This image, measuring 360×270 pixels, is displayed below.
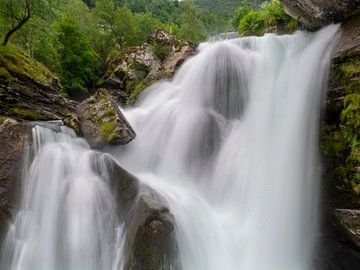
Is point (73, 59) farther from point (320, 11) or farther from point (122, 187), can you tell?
point (320, 11)

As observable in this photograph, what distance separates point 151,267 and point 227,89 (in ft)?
21.6

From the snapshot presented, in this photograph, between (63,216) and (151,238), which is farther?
(63,216)

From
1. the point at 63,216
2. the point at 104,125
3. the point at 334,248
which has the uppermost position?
the point at 104,125

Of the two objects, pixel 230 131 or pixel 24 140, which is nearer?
pixel 24 140

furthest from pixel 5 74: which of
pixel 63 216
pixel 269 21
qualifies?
pixel 269 21

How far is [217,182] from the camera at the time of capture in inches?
316

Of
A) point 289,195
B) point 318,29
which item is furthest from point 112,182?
point 318,29

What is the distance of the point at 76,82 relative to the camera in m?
17.1

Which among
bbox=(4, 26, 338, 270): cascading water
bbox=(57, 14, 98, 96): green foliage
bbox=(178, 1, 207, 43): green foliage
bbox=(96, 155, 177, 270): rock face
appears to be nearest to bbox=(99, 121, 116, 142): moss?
bbox=(4, 26, 338, 270): cascading water

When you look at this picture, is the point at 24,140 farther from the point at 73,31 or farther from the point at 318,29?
the point at 73,31

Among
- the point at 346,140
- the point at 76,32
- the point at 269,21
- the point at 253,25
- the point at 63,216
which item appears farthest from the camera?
the point at 76,32

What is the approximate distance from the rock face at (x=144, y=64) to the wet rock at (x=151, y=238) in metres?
9.66

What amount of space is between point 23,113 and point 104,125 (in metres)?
2.03

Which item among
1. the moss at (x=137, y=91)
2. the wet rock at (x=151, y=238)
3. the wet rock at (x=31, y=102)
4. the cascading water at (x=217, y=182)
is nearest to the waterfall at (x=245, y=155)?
the cascading water at (x=217, y=182)
